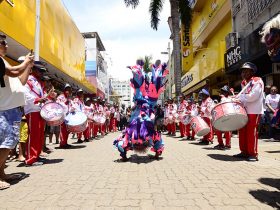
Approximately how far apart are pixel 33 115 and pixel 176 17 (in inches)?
635

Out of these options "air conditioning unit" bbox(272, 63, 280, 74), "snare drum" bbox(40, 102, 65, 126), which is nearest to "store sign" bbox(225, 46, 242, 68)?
"air conditioning unit" bbox(272, 63, 280, 74)

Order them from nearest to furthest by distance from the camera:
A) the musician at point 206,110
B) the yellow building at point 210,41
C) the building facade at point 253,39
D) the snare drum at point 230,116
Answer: the snare drum at point 230,116 → the musician at point 206,110 → the building facade at point 253,39 → the yellow building at point 210,41

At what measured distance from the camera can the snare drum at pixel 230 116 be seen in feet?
21.0

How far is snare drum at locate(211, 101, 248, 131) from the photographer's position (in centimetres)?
639

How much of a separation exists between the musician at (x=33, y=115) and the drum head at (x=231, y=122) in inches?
139

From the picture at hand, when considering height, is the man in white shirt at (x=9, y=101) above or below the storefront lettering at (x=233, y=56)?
below

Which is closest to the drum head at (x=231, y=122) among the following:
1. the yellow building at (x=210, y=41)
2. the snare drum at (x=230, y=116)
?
the snare drum at (x=230, y=116)

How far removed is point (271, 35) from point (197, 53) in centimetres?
2879

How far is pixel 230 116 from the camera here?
6414 mm

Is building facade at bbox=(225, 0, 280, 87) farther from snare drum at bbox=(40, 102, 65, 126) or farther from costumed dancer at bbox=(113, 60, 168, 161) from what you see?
snare drum at bbox=(40, 102, 65, 126)

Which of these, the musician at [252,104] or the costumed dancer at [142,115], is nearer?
the musician at [252,104]

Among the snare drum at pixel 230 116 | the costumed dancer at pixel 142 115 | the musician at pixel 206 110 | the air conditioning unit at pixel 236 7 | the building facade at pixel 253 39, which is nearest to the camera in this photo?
the snare drum at pixel 230 116

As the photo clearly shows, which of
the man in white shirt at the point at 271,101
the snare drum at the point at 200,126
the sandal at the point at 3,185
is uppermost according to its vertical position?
the man in white shirt at the point at 271,101

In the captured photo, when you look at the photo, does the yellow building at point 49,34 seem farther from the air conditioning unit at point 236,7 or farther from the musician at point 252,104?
the air conditioning unit at point 236,7
